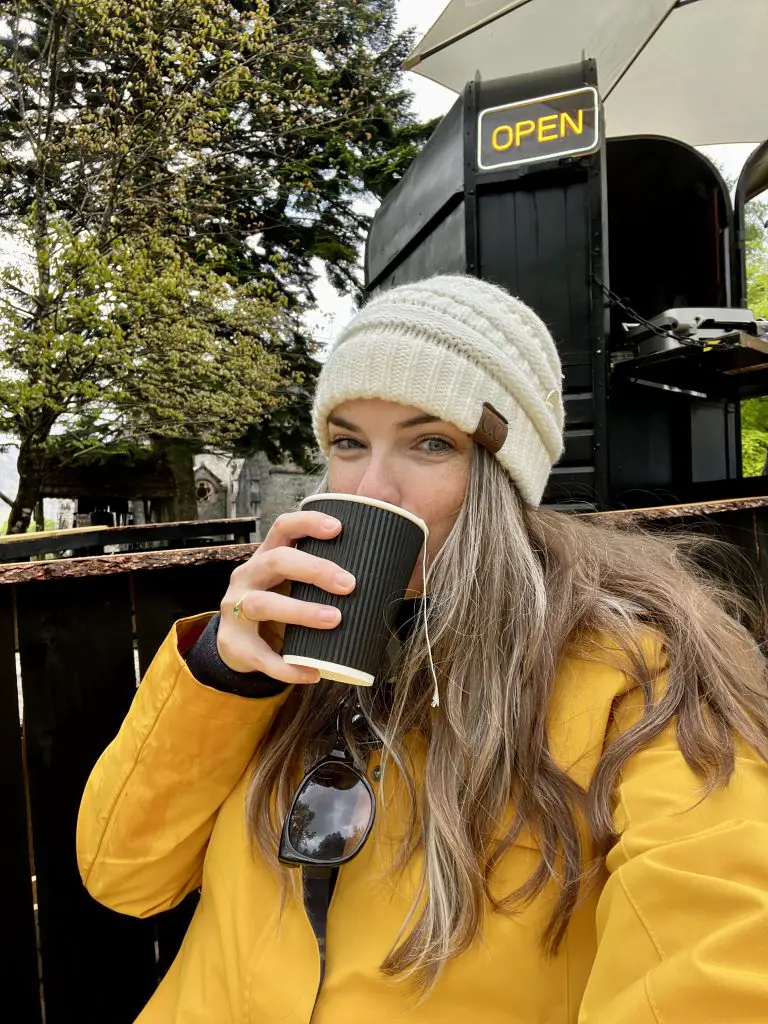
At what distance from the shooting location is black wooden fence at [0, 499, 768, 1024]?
1.57 metres

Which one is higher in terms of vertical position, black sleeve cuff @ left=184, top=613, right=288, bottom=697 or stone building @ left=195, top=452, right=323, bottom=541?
stone building @ left=195, top=452, right=323, bottom=541

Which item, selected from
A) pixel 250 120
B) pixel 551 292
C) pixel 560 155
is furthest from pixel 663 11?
pixel 250 120

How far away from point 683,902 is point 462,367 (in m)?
0.96

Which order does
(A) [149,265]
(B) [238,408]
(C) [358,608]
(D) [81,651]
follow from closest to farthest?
1. (C) [358,608]
2. (D) [81,651]
3. (A) [149,265]
4. (B) [238,408]

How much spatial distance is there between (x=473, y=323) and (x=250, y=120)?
12.8 meters

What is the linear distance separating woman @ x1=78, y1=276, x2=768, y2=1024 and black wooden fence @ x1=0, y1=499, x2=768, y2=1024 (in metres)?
0.42

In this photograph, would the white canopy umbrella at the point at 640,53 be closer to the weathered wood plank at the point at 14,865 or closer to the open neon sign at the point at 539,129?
the open neon sign at the point at 539,129

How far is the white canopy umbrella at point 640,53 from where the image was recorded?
5.38 metres

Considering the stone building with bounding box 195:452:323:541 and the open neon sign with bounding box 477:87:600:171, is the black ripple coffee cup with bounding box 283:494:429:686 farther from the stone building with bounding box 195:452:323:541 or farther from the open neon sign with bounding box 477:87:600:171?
the stone building with bounding box 195:452:323:541

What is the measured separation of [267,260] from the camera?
13.8 meters

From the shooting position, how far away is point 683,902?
783mm

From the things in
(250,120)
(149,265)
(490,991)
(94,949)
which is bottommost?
(94,949)

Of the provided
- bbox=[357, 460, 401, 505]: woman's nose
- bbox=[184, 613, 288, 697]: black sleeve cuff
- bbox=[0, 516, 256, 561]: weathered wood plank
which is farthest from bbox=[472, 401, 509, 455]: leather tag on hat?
bbox=[0, 516, 256, 561]: weathered wood plank

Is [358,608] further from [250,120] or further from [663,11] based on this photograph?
[250,120]
